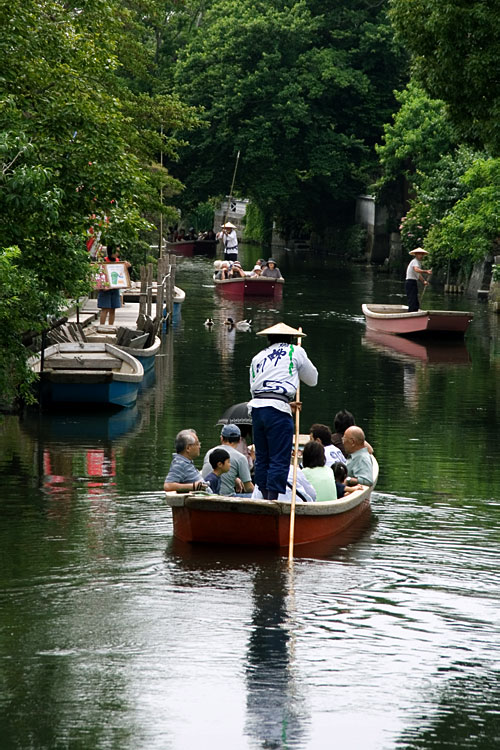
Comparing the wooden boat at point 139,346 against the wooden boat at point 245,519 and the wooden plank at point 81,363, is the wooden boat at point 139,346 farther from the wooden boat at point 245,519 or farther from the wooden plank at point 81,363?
the wooden boat at point 245,519

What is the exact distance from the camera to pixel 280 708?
8.16 m

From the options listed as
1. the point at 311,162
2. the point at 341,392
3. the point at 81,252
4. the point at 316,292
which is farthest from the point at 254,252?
the point at 81,252

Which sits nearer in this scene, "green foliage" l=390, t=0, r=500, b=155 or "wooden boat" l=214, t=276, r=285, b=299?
"green foliage" l=390, t=0, r=500, b=155

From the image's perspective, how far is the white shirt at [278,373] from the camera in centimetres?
1239

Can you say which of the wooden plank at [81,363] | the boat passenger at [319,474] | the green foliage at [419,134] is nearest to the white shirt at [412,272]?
the wooden plank at [81,363]

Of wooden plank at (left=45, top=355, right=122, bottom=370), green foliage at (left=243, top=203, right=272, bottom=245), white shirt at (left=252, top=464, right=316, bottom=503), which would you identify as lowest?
white shirt at (left=252, top=464, right=316, bottom=503)

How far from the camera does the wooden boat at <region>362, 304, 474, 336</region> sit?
3122 cm

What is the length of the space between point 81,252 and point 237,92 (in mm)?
47023

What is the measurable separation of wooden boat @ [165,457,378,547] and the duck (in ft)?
68.6

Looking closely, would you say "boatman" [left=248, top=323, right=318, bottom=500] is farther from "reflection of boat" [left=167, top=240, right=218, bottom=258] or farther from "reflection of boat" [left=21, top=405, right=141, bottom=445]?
"reflection of boat" [left=167, top=240, right=218, bottom=258]

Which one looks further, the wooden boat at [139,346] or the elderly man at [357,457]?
the wooden boat at [139,346]

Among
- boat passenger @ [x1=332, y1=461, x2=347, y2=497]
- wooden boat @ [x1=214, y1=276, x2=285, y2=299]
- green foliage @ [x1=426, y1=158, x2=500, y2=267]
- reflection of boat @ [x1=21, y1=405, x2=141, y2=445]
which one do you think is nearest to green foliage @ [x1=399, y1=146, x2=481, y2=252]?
green foliage @ [x1=426, y1=158, x2=500, y2=267]

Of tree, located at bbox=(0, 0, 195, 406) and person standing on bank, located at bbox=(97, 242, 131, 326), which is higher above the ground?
tree, located at bbox=(0, 0, 195, 406)

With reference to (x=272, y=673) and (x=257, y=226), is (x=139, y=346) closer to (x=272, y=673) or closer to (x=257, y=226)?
(x=272, y=673)
